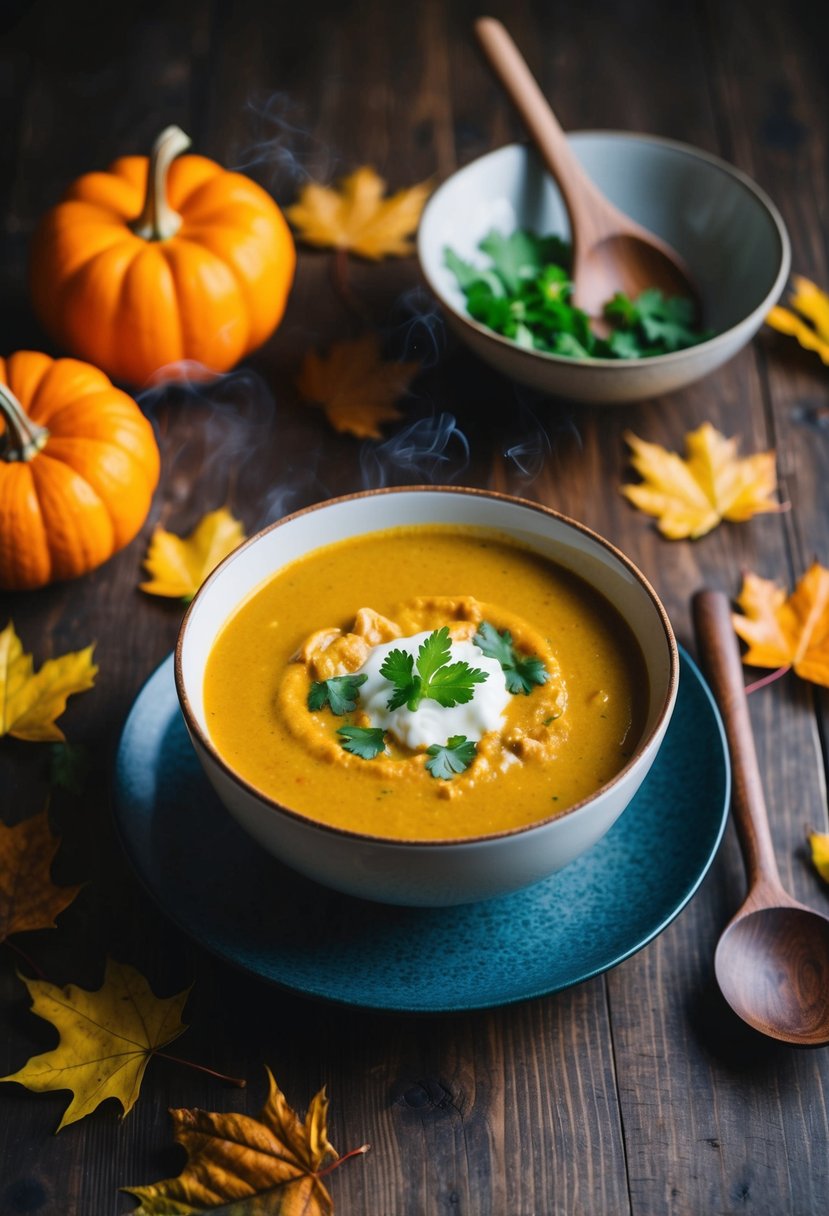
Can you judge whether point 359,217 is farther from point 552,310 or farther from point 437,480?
point 437,480

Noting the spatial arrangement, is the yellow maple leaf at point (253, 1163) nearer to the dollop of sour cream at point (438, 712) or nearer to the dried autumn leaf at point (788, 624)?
the dollop of sour cream at point (438, 712)

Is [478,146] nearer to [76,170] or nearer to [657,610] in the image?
[76,170]

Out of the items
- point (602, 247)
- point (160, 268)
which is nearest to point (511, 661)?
point (160, 268)

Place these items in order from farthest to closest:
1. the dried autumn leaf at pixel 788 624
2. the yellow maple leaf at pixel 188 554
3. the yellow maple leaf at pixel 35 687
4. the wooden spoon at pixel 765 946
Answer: the yellow maple leaf at pixel 188 554 < the dried autumn leaf at pixel 788 624 < the yellow maple leaf at pixel 35 687 < the wooden spoon at pixel 765 946

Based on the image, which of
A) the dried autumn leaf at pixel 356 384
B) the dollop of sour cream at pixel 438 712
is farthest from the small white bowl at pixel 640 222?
the dollop of sour cream at pixel 438 712

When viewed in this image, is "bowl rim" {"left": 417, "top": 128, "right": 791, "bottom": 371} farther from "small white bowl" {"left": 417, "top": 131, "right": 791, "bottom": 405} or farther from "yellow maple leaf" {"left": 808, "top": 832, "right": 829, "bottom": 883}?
"yellow maple leaf" {"left": 808, "top": 832, "right": 829, "bottom": 883}

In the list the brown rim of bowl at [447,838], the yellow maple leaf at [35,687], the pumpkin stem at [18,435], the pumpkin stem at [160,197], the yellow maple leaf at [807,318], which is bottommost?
the yellow maple leaf at [35,687]

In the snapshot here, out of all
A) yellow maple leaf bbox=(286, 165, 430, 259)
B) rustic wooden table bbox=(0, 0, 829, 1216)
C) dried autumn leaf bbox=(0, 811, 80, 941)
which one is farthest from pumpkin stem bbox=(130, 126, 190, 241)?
dried autumn leaf bbox=(0, 811, 80, 941)
